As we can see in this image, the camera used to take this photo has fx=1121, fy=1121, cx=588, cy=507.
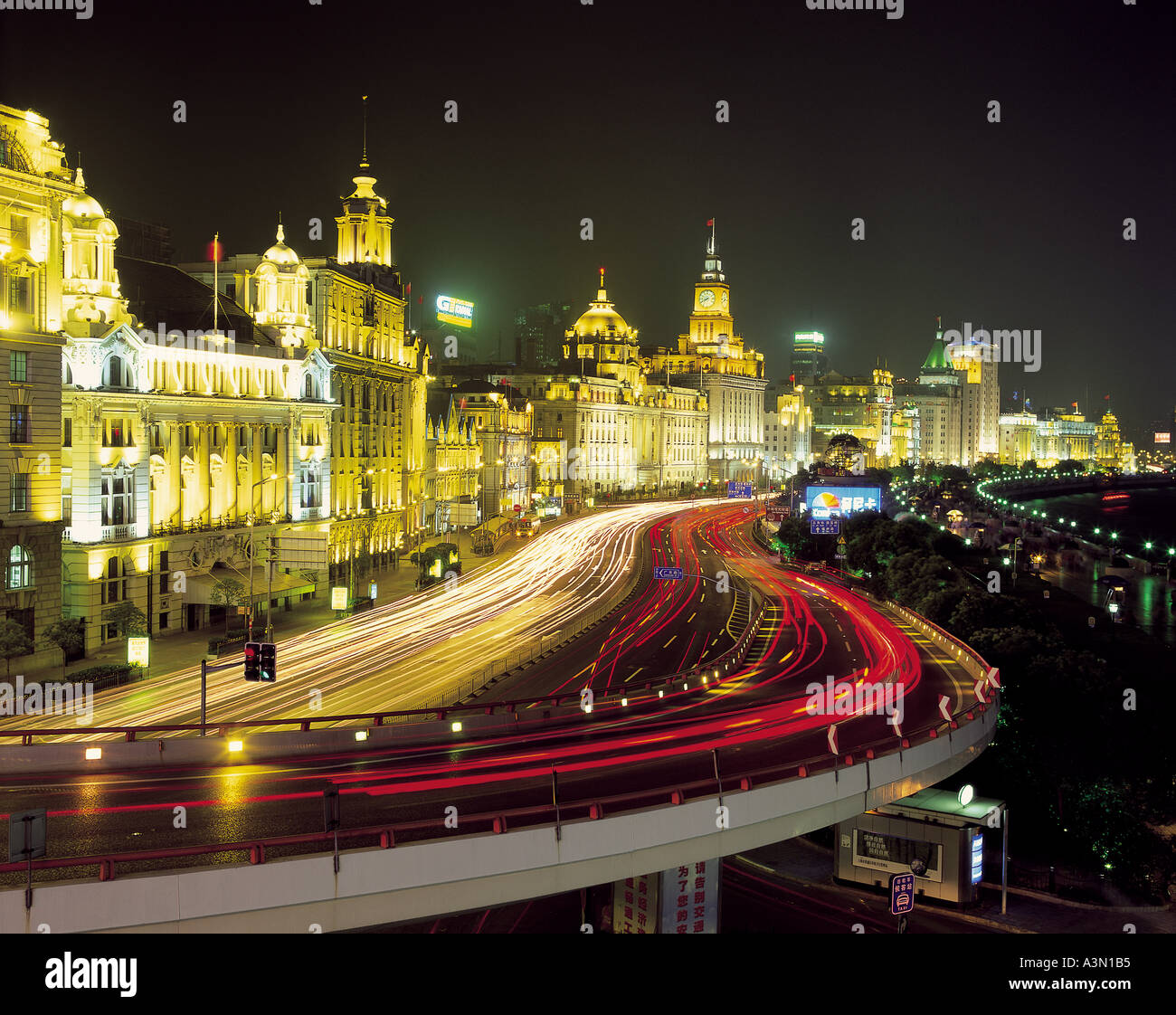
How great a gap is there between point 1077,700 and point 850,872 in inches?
472

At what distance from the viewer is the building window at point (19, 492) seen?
1560 inches

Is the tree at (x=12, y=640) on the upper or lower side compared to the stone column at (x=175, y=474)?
lower

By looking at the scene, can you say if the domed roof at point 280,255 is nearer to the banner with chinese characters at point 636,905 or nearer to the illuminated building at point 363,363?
the illuminated building at point 363,363

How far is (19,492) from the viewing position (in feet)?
131

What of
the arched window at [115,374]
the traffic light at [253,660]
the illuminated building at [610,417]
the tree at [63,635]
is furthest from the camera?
the illuminated building at [610,417]

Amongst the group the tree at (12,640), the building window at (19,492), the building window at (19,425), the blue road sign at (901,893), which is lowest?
the blue road sign at (901,893)


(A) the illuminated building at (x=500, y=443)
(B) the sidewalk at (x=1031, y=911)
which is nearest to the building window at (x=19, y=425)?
(B) the sidewalk at (x=1031, y=911)

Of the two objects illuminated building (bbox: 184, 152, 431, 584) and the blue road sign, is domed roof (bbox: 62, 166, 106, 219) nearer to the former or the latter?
illuminated building (bbox: 184, 152, 431, 584)

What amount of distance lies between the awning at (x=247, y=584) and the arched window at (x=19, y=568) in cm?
924

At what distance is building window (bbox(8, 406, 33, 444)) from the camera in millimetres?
39406

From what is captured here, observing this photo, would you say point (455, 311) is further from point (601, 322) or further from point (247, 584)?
point (247, 584)

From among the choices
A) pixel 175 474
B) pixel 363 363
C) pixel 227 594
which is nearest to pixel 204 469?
pixel 175 474

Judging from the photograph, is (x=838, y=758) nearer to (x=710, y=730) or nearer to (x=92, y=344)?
(x=710, y=730)

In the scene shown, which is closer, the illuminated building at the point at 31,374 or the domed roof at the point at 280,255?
the illuminated building at the point at 31,374
